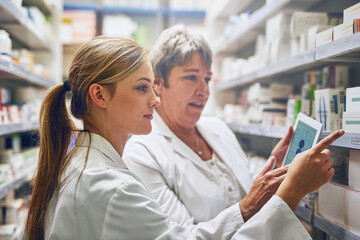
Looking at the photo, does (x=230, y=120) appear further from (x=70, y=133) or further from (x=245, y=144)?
(x=70, y=133)

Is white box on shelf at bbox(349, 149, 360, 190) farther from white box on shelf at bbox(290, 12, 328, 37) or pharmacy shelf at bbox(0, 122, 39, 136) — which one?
pharmacy shelf at bbox(0, 122, 39, 136)

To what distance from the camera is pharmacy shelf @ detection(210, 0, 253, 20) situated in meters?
2.86

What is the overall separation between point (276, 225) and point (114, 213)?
523 millimetres

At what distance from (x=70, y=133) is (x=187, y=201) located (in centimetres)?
61

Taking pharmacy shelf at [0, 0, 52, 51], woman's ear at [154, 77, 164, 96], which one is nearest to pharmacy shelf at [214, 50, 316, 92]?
woman's ear at [154, 77, 164, 96]

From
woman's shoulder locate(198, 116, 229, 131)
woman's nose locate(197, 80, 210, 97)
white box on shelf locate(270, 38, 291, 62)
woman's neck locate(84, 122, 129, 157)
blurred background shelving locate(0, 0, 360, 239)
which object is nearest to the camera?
woman's neck locate(84, 122, 129, 157)

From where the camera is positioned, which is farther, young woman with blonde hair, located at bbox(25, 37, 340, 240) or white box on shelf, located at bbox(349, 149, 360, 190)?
white box on shelf, located at bbox(349, 149, 360, 190)

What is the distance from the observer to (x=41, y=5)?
131 inches

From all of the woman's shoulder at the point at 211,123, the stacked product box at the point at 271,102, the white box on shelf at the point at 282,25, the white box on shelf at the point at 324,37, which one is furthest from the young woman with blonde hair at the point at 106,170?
the white box on shelf at the point at 282,25

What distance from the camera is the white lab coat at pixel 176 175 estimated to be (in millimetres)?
1386

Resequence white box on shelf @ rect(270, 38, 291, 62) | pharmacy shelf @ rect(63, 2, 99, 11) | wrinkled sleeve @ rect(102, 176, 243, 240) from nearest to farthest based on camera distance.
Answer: wrinkled sleeve @ rect(102, 176, 243, 240)
white box on shelf @ rect(270, 38, 291, 62)
pharmacy shelf @ rect(63, 2, 99, 11)

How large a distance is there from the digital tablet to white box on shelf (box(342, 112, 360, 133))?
0.11 m

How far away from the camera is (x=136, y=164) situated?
142 centimetres

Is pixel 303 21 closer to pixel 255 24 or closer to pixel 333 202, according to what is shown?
pixel 255 24
